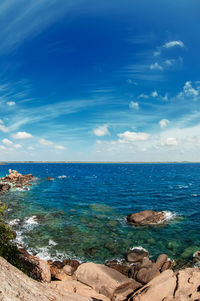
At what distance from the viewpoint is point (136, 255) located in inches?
806

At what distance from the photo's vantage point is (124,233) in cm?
2717

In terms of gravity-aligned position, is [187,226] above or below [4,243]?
below

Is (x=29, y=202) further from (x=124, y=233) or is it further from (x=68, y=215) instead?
(x=124, y=233)

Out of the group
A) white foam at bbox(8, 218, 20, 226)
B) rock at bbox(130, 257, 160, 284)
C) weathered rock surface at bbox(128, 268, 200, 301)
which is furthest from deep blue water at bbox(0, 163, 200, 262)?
weathered rock surface at bbox(128, 268, 200, 301)

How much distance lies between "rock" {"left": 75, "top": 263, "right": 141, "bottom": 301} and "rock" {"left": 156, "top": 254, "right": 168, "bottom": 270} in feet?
13.2

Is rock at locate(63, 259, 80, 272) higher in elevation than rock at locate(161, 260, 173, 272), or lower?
lower

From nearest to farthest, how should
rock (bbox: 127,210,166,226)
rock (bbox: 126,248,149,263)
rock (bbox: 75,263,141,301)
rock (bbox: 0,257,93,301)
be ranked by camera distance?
rock (bbox: 0,257,93,301) < rock (bbox: 75,263,141,301) < rock (bbox: 126,248,149,263) < rock (bbox: 127,210,166,226)

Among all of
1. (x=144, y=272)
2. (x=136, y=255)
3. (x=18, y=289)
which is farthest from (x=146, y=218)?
(x=18, y=289)

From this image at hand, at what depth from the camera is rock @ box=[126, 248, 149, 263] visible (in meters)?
20.0

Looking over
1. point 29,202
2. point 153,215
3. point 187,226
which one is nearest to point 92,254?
point 153,215

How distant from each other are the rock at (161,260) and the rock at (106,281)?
4034mm

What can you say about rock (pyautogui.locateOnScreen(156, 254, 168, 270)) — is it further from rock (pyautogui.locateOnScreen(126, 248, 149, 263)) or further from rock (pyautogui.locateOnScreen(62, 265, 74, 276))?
rock (pyautogui.locateOnScreen(62, 265, 74, 276))

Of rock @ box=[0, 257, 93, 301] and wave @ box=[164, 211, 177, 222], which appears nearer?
rock @ box=[0, 257, 93, 301]

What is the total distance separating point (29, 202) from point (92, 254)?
29.4 metres
